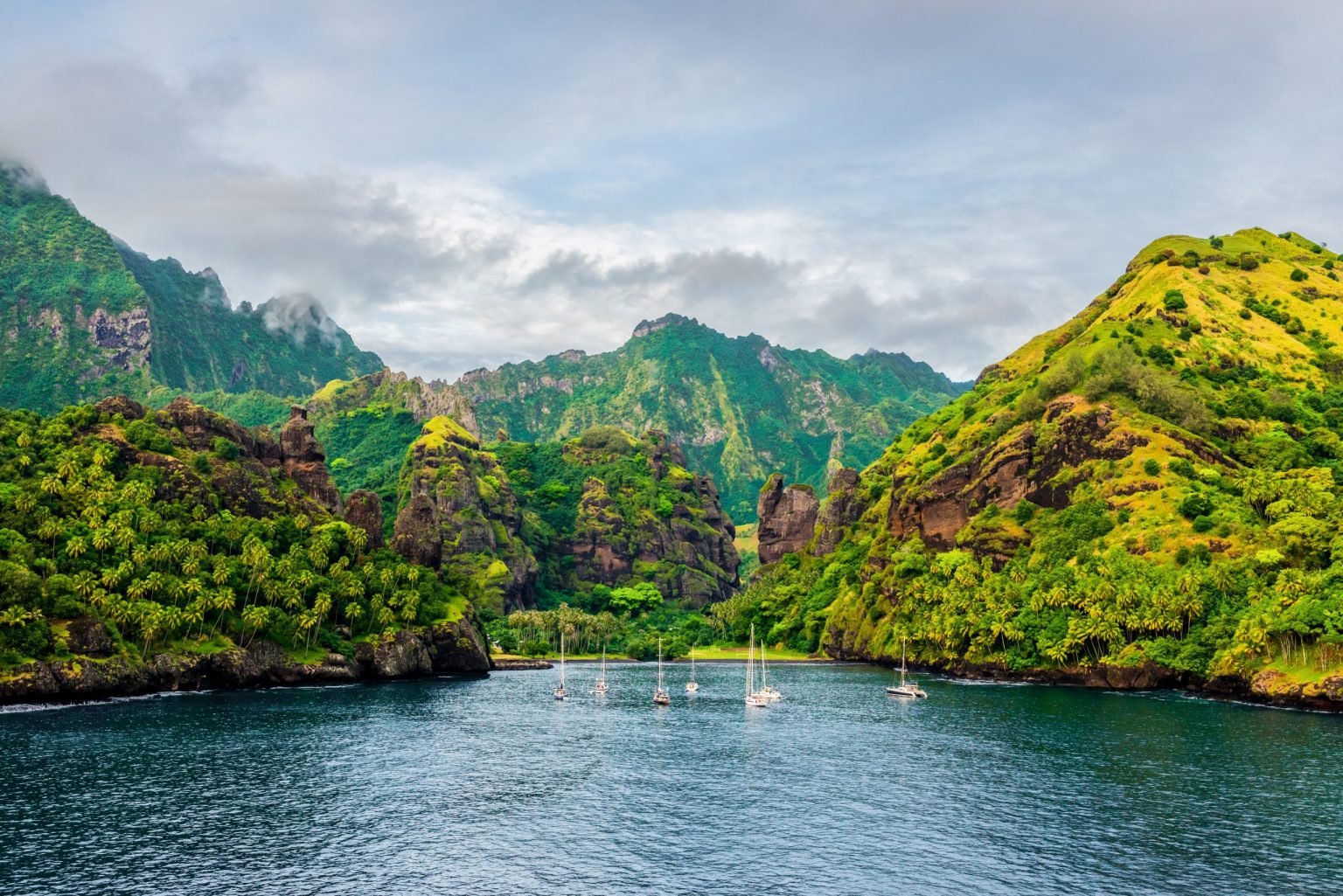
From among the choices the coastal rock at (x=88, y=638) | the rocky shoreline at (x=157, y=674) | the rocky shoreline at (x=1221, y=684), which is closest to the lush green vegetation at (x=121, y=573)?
the coastal rock at (x=88, y=638)

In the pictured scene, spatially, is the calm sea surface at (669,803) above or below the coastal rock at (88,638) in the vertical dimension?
below

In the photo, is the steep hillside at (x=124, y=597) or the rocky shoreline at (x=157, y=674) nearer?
the rocky shoreline at (x=157, y=674)

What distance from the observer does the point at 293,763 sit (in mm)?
106438

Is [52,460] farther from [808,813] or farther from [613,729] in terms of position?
[808,813]

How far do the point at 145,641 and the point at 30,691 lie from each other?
2267 cm

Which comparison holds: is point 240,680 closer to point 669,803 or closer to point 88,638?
point 88,638

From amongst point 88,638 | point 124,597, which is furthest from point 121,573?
point 88,638

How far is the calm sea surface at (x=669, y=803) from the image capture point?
221 feet

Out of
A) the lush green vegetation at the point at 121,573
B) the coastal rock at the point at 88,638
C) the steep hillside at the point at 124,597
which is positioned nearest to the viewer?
the steep hillside at the point at 124,597

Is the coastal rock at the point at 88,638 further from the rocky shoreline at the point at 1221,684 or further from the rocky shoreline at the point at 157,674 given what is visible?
the rocky shoreline at the point at 1221,684

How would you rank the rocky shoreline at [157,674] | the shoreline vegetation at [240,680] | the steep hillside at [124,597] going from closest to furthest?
the rocky shoreline at [157,674], the shoreline vegetation at [240,680], the steep hillside at [124,597]

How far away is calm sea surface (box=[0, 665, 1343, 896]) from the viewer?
67.4 m

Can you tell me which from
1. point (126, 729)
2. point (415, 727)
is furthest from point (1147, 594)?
point (126, 729)

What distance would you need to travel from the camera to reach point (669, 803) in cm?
9031
